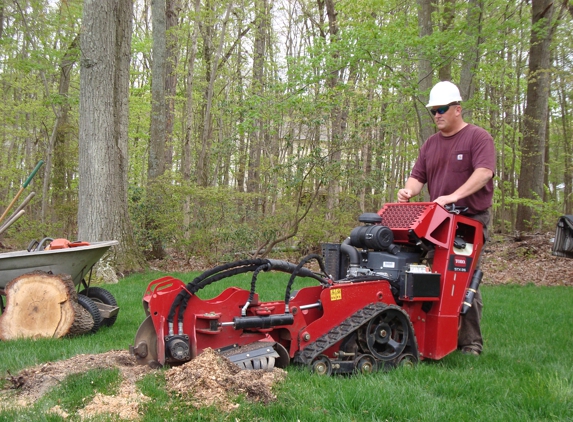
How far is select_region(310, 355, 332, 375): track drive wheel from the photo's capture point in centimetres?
408

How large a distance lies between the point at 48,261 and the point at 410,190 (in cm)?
410

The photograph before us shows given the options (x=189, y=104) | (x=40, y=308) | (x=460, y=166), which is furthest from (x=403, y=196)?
(x=189, y=104)

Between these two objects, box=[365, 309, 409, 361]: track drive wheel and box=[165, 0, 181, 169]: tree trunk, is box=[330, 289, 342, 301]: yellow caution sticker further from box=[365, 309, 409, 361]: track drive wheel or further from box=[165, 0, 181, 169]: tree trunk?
box=[165, 0, 181, 169]: tree trunk

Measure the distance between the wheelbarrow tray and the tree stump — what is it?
155 millimetres

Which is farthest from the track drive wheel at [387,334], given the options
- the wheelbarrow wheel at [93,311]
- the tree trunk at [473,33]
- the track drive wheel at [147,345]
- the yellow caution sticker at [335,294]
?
the tree trunk at [473,33]

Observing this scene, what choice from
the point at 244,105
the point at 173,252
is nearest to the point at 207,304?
the point at 244,105

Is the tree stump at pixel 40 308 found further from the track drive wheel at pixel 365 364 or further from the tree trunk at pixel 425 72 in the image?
the tree trunk at pixel 425 72

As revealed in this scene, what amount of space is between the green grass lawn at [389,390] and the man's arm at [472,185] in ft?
4.76

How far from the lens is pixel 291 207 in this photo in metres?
14.5

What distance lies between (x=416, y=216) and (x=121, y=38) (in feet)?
30.5

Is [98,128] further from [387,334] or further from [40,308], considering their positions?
[387,334]

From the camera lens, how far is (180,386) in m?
3.49

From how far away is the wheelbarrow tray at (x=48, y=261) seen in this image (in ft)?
19.7

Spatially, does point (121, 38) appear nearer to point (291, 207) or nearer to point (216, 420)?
point (291, 207)
